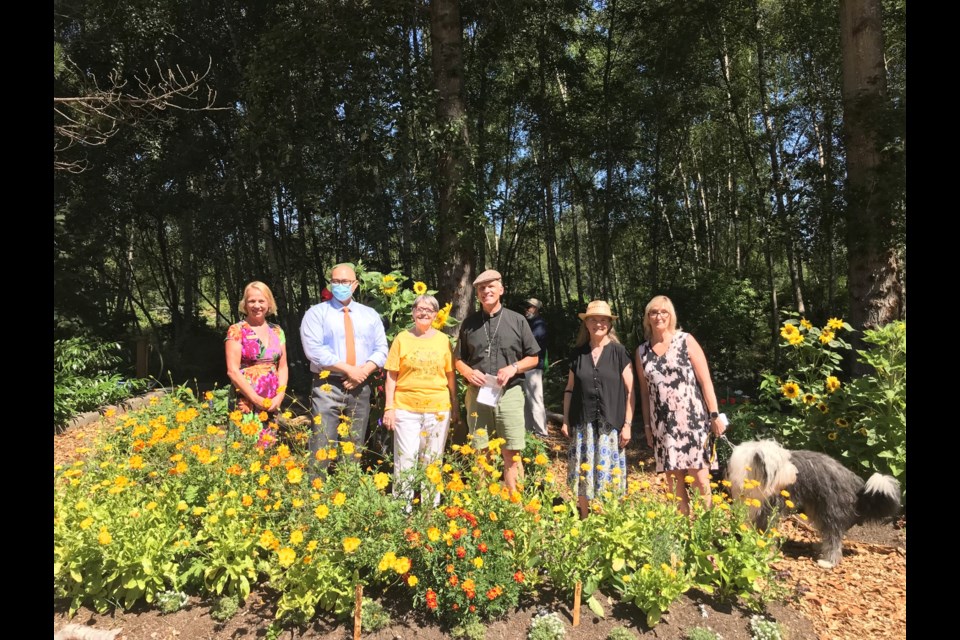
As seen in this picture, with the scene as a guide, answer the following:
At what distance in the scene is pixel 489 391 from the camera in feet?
9.87

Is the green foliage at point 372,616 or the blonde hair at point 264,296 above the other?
the blonde hair at point 264,296

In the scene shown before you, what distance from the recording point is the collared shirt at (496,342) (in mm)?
3051

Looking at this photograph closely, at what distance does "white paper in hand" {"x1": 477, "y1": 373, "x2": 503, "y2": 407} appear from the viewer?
299 cm

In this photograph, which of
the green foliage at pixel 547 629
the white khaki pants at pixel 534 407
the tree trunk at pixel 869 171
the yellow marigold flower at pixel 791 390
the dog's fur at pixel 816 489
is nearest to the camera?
the green foliage at pixel 547 629

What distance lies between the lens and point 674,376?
2.88 metres

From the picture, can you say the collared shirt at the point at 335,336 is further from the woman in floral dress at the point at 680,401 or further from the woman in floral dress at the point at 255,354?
the woman in floral dress at the point at 680,401

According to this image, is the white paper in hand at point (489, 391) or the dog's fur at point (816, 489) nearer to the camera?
the dog's fur at point (816, 489)

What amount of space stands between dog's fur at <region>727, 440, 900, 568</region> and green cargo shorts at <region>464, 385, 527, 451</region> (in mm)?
1133

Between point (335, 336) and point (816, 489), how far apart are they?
9.01 feet

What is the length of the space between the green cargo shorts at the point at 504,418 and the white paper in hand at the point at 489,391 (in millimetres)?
98

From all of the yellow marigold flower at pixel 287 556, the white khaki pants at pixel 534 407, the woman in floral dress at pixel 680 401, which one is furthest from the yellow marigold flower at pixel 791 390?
the yellow marigold flower at pixel 287 556

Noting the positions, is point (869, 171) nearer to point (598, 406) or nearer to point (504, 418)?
point (598, 406)

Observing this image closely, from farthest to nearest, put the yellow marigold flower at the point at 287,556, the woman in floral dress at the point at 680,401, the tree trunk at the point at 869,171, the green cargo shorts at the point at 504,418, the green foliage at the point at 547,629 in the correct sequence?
the tree trunk at the point at 869,171
the green cargo shorts at the point at 504,418
the woman in floral dress at the point at 680,401
the green foliage at the point at 547,629
the yellow marigold flower at the point at 287,556
